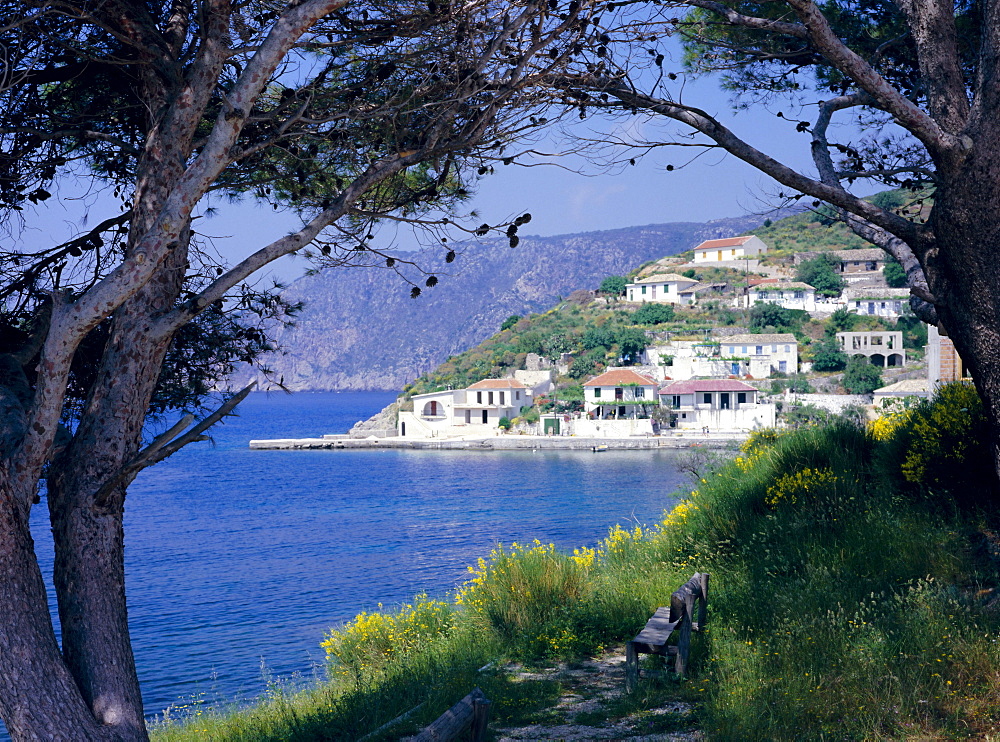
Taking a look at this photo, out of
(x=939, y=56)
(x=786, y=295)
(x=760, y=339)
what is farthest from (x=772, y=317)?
(x=939, y=56)

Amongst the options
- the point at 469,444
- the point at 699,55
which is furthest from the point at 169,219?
the point at 469,444

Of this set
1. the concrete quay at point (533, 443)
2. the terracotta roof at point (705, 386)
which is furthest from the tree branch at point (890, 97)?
the terracotta roof at point (705, 386)

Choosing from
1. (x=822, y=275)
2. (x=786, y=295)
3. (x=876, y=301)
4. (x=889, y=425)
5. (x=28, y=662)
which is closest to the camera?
(x=28, y=662)

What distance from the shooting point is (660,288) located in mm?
106125

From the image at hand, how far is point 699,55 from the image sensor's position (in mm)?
7371

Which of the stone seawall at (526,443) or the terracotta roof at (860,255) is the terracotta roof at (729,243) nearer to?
the terracotta roof at (860,255)

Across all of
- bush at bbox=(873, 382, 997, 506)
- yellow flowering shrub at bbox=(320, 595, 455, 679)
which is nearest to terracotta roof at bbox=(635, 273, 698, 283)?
yellow flowering shrub at bbox=(320, 595, 455, 679)

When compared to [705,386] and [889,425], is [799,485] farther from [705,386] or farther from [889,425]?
[705,386]

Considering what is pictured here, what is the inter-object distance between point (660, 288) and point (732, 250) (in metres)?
20.5

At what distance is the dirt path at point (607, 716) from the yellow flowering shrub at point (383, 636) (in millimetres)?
3230

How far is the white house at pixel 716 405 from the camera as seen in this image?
67625mm

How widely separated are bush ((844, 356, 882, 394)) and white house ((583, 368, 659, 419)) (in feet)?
54.5

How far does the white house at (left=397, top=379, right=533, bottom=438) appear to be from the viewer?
80.5 meters

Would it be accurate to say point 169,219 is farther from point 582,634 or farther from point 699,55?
point 699,55
